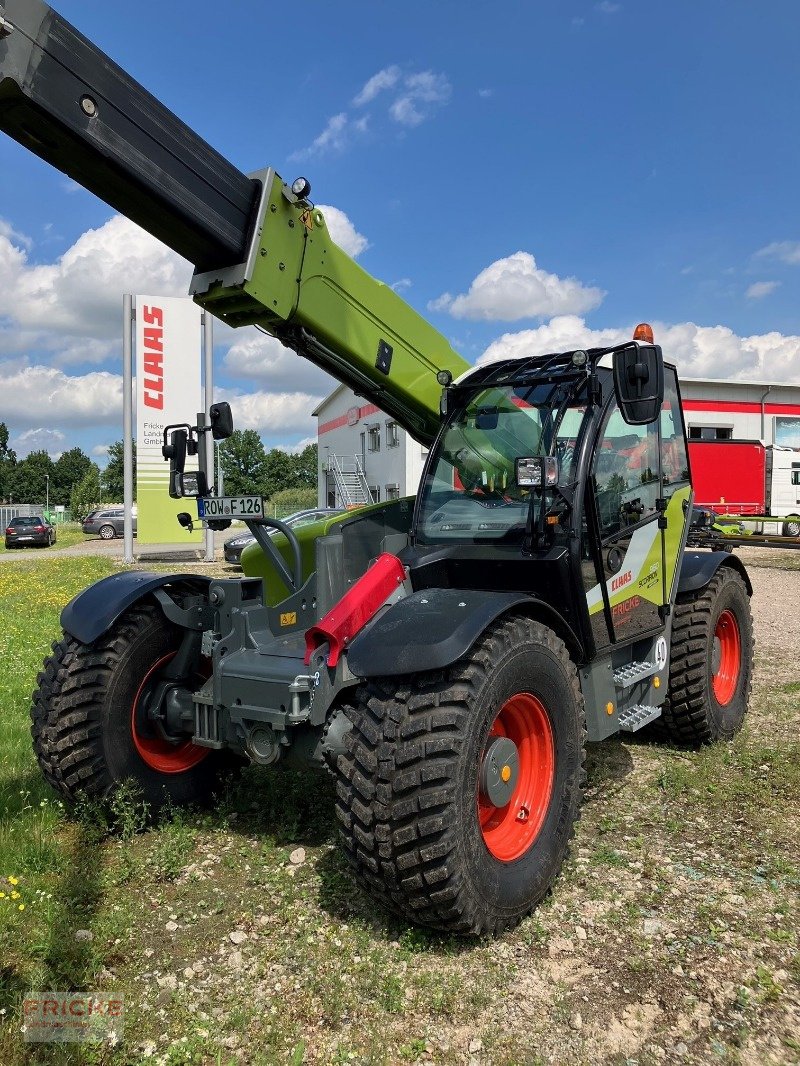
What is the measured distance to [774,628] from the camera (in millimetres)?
10844

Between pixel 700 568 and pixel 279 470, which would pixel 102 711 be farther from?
pixel 279 470

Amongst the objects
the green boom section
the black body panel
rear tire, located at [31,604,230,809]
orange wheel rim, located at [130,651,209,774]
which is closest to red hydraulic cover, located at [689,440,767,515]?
the green boom section

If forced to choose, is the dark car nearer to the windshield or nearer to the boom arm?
the boom arm

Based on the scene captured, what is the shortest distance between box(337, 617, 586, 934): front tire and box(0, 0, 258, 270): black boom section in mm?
2230

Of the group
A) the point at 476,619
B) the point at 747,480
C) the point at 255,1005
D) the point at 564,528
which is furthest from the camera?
the point at 747,480

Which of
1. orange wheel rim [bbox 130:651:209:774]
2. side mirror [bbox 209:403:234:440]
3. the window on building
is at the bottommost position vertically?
orange wheel rim [bbox 130:651:209:774]

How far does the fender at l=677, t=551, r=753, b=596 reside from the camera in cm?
568

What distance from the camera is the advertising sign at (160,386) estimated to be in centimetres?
2133

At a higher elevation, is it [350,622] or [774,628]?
[350,622]

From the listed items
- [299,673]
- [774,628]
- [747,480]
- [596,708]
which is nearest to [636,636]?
[596,708]

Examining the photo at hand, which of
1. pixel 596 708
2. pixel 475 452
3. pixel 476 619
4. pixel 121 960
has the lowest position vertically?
pixel 121 960

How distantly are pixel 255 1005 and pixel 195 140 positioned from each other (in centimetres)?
351

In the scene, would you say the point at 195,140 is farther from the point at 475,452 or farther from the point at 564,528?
the point at 564,528

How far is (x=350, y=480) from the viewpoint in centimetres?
4044
